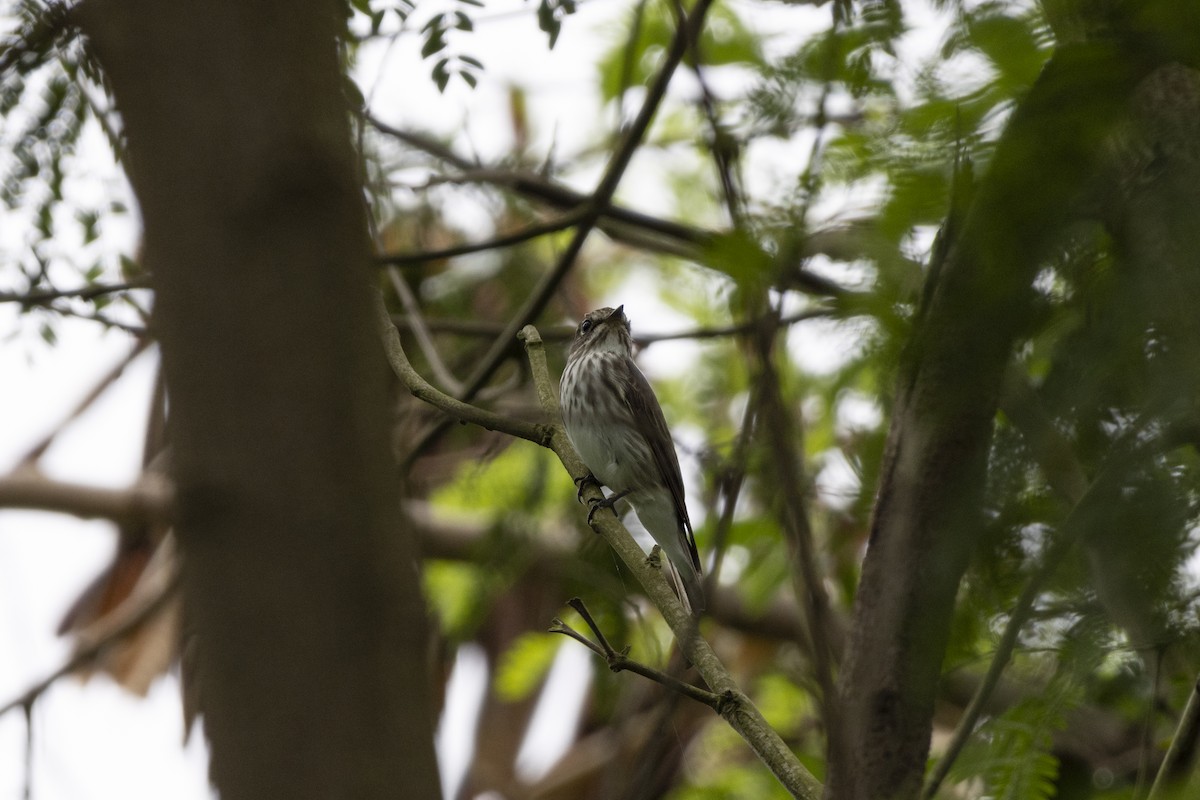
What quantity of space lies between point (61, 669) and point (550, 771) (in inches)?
210

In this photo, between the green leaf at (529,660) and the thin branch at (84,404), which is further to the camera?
the thin branch at (84,404)

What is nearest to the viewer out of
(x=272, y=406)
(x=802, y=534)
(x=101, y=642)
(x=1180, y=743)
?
(x=272, y=406)

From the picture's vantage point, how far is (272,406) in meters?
1.14

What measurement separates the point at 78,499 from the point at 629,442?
327 centimetres

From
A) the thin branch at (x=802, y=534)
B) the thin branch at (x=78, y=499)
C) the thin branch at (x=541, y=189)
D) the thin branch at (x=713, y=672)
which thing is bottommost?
the thin branch at (x=802, y=534)

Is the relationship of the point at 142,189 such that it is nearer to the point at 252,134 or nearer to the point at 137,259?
the point at 252,134

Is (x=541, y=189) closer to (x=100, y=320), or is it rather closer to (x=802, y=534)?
(x=100, y=320)


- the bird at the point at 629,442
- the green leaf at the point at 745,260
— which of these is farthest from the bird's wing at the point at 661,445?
the green leaf at the point at 745,260

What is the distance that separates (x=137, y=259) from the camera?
17.2 ft

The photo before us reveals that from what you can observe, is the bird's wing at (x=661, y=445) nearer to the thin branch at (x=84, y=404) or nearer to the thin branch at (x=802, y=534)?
the thin branch at (x=84, y=404)

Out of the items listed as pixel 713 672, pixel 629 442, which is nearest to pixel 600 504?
pixel 713 672

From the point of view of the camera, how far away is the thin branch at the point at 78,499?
636 cm

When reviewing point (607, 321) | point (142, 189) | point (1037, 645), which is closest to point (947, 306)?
point (1037, 645)

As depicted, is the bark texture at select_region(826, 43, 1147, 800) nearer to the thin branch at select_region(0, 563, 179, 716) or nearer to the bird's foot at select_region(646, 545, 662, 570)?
the bird's foot at select_region(646, 545, 662, 570)
